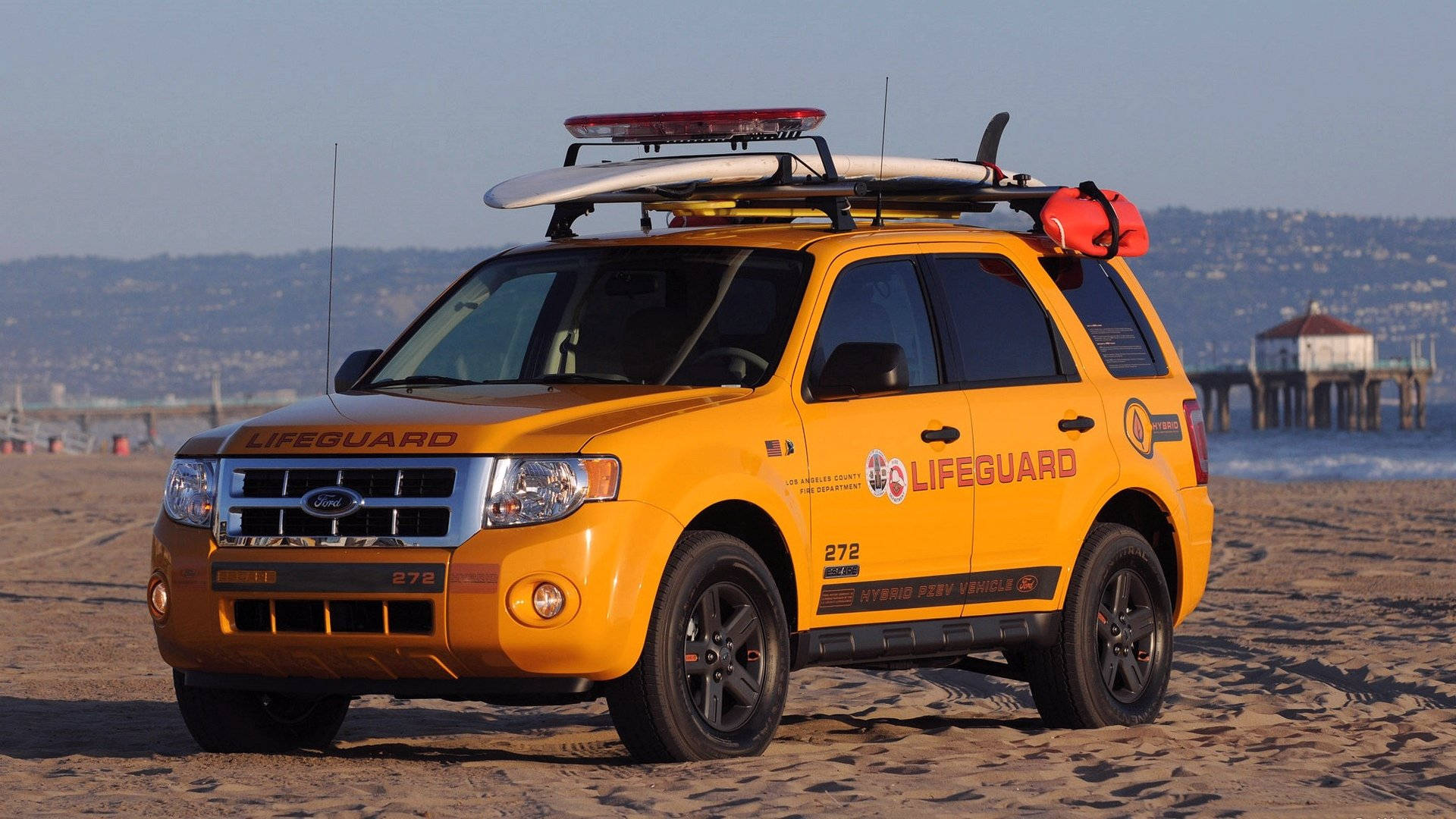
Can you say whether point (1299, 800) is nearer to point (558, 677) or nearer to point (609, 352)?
point (558, 677)

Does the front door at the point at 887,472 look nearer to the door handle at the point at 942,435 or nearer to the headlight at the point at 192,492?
the door handle at the point at 942,435

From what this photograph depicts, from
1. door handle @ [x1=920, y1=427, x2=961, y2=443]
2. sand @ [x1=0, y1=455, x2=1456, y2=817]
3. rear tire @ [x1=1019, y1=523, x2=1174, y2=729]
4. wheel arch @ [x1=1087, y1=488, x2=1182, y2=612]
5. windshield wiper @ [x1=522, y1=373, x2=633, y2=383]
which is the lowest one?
sand @ [x1=0, y1=455, x2=1456, y2=817]

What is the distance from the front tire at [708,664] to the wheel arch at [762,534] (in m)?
0.14

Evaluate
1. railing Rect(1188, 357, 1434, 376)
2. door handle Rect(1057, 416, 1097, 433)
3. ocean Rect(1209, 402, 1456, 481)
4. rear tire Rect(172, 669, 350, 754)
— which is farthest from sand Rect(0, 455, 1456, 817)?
railing Rect(1188, 357, 1434, 376)

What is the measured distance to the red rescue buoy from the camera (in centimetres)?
892

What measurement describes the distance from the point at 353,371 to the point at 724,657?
1.99 meters

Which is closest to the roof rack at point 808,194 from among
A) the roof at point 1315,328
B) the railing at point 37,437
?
the railing at point 37,437

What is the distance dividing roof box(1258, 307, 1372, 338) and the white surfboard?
120138 millimetres

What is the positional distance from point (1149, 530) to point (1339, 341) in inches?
4772

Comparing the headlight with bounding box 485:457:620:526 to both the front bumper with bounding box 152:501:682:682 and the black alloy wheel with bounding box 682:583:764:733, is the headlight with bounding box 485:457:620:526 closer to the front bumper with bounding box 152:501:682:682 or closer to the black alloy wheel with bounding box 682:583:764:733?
the front bumper with bounding box 152:501:682:682

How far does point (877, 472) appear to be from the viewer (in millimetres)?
7859

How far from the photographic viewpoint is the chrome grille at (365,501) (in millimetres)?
6812

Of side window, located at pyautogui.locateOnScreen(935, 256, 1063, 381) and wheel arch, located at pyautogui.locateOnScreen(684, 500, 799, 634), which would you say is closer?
wheel arch, located at pyautogui.locateOnScreen(684, 500, 799, 634)

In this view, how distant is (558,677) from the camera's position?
6.90 meters
